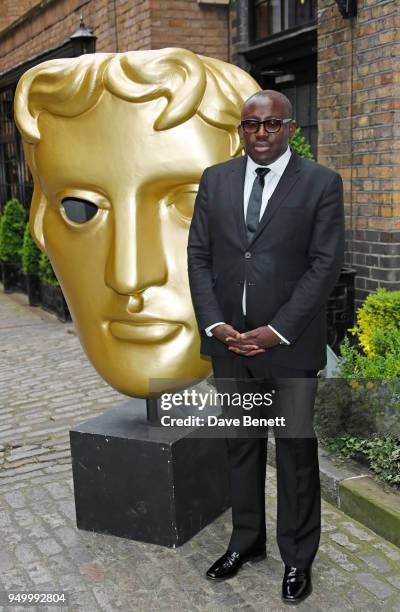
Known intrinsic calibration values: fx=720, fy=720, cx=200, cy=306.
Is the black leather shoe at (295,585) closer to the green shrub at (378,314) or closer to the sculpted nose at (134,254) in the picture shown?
the sculpted nose at (134,254)

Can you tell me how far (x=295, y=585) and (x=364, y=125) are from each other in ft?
12.5

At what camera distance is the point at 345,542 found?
3547 millimetres

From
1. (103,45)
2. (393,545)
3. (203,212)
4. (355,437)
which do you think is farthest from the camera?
(103,45)

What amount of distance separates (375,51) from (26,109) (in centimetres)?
317

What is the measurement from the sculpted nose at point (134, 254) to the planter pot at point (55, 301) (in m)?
6.09

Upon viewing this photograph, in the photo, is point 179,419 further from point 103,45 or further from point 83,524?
point 103,45

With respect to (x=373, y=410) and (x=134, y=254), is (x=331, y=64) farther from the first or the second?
(x=134, y=254)

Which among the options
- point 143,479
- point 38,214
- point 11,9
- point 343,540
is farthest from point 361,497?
point 11,9

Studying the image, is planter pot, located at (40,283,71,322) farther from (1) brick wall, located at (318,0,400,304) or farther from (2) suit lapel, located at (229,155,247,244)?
(2) suit lapel, located at (229,155,247,244)

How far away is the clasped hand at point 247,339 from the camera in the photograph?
9.09 ft

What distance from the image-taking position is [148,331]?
10.8 feet

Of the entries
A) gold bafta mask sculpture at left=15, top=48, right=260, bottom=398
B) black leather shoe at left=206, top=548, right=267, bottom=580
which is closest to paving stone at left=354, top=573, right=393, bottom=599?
black leather shoe at left=206, top=548, right=267, bottom=580

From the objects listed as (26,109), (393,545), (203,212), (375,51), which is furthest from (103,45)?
(393,545)

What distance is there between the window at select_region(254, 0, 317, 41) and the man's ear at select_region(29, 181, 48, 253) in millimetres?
4278
